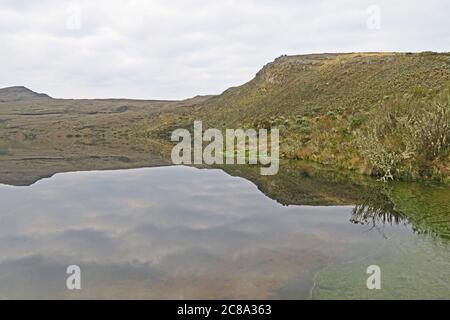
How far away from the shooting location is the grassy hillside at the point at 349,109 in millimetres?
22844

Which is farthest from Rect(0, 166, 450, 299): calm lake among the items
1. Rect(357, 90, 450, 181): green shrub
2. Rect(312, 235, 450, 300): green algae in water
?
Rect(357, 90, 450, 181): green shrub

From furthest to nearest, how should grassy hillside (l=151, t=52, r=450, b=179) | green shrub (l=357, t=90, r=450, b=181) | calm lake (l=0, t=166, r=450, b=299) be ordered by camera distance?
grassy hillside (l=151, t=52, r=450, b=179) < green shrub (l=357, t=90, r=450, b=181) < calm lake (l=0, t=166, r=450, b=299)

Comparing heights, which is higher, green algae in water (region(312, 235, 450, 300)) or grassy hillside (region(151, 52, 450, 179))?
grassy hillside (region(151, 52, 450, 179))

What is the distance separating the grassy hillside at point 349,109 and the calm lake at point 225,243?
3.17m

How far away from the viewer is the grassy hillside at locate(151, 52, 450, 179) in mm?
22844

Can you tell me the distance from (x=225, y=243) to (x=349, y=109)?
30.4m

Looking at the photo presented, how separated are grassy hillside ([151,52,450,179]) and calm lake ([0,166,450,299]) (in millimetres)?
3172

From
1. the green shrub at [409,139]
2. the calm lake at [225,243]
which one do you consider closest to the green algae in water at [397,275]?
the calm lake at [225,243]

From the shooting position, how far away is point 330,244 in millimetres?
13375

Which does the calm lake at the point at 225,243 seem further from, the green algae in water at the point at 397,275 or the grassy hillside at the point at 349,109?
the grassy hillside at the point at 349,109

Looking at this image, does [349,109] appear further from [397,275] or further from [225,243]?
[397,275]

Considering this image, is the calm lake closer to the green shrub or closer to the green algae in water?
the green algae in water

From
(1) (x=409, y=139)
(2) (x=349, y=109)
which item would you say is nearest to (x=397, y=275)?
(1) (x=409, y=139)

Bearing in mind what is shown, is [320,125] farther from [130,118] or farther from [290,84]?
[130,118]
